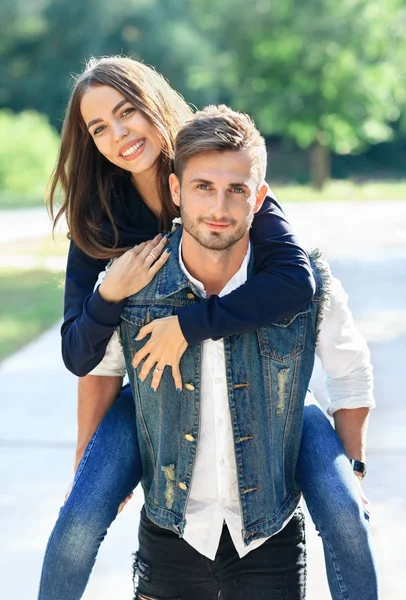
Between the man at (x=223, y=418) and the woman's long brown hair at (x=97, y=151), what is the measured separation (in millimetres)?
425

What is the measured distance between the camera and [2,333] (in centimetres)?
852

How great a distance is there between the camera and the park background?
4.60 meters

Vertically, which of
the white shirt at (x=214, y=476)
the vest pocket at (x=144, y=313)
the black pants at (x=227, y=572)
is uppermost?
the vest pocket at (x=144, y=313)

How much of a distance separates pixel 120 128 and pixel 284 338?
0.85m

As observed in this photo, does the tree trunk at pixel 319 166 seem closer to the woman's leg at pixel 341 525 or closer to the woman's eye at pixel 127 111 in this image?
the woman's eye at pixel 127 111

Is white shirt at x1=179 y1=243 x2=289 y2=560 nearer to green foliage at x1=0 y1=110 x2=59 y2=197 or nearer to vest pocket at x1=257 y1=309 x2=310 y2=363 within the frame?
vest pocket at x1=257 y1=309 x2=310 y2=363

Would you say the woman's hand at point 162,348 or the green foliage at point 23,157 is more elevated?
the green foliage at point 23,157

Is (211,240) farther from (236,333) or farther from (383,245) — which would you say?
(383,245)

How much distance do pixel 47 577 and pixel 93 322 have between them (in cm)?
67

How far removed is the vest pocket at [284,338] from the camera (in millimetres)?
2637

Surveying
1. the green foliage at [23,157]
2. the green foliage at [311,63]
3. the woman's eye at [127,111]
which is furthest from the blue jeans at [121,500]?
the green foliage at [23,157]

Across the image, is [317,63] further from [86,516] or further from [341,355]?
[86,516]

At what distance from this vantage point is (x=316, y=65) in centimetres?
2941

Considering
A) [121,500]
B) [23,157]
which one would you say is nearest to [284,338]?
[121,500]
